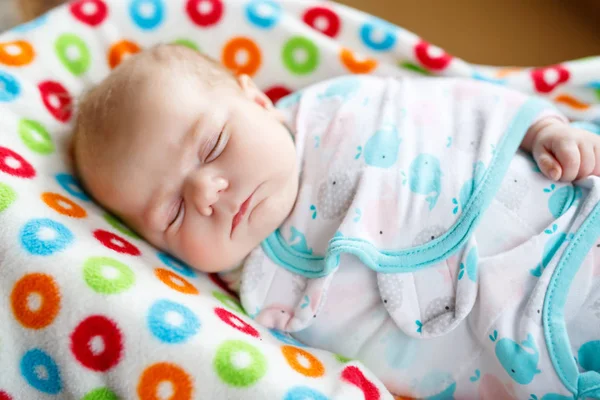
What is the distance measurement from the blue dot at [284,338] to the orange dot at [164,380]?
213 mm

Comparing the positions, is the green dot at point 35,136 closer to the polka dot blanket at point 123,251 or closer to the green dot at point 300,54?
the polka dot blanket at point 123,251

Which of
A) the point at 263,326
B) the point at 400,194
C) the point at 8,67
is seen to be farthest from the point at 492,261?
A: the point at 8,67

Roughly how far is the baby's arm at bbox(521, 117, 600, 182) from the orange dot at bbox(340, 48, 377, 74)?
385 mm

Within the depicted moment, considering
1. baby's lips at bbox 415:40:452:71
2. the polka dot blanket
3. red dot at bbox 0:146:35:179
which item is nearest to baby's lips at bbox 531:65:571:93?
the polka dot blanket

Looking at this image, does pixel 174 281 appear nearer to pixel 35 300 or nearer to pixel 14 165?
pixel 35 300

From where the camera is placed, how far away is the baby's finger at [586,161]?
34.4 inches

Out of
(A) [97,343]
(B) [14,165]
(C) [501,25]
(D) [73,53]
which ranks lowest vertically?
(A) [97,343]

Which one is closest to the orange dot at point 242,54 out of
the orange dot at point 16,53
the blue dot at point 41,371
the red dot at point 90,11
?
the red dot at point 90,11

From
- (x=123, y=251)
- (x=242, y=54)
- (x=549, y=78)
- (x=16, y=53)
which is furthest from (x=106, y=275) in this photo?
(x=549, y=78)

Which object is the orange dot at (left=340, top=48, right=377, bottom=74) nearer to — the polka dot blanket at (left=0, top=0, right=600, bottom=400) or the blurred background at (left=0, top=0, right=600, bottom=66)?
the polka dot blanket at (left=0, top=0, right=600, bottom=400)

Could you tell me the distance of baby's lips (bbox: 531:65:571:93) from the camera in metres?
1.15

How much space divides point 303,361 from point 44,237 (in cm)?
39

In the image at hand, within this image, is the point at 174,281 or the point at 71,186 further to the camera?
the point at 71,186

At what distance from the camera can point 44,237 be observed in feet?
2.54
